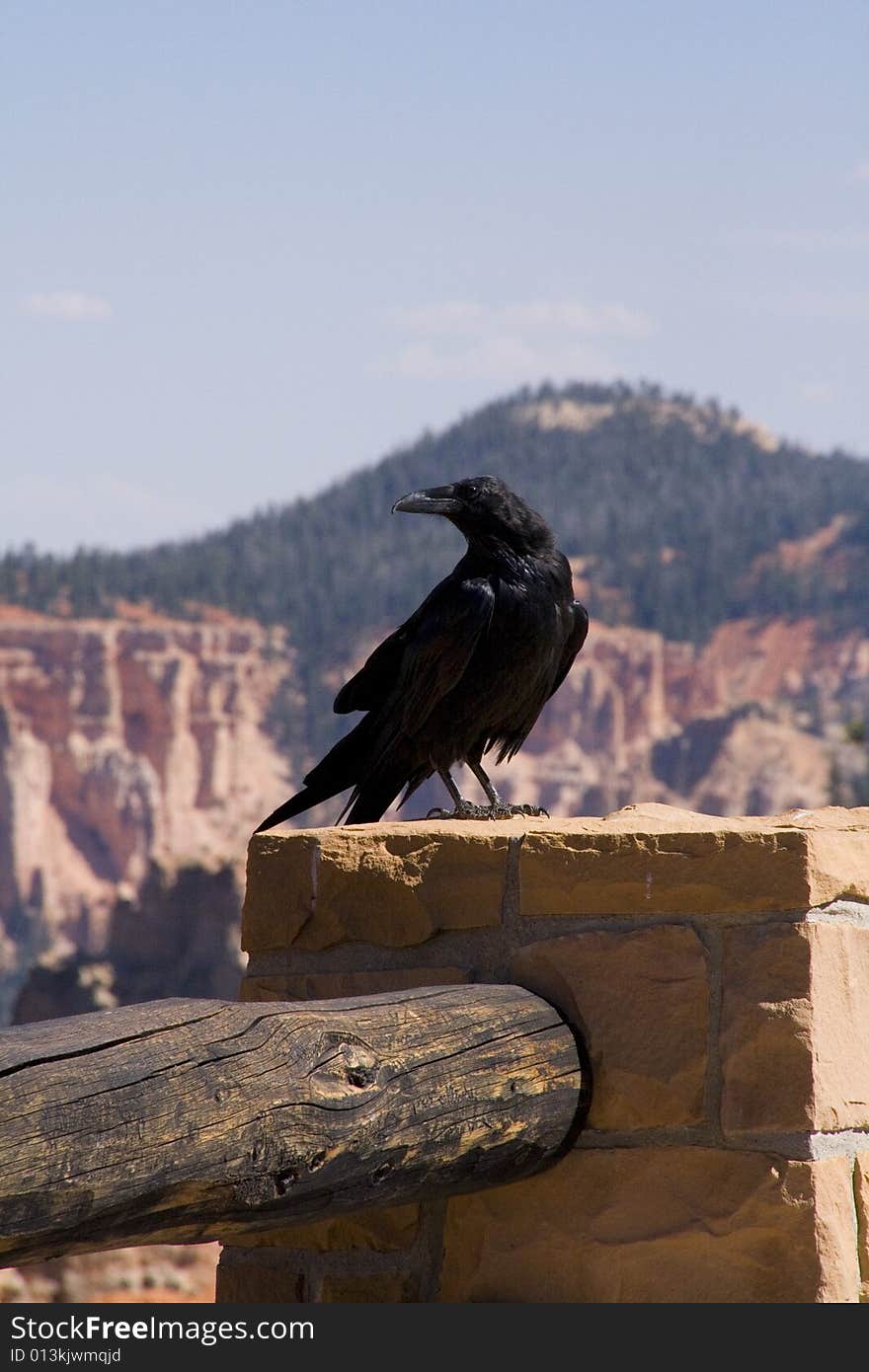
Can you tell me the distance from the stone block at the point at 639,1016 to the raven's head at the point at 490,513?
1424mm

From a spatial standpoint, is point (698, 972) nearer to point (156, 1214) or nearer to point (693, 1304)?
point (693, 1304)

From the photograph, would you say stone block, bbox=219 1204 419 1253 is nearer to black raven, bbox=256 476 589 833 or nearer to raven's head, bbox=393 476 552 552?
black raven, bbox=256 476 589 833

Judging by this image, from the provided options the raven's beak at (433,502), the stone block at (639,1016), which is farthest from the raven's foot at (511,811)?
the stone block at (639,1016)

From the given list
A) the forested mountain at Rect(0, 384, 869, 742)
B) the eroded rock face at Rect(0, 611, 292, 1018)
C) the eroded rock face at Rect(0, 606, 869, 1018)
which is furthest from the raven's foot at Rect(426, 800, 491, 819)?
the forested mountain at Rect(0, 384, 869, 742)

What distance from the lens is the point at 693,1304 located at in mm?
2104

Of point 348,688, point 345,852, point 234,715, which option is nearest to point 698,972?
point 345,852

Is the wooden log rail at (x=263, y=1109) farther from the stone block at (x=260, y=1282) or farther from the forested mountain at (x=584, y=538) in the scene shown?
the forested mountain at (x=584, y=538)

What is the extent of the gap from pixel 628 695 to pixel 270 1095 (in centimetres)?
6739

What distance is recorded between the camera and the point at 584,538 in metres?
76.4

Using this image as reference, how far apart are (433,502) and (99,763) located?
60636 millimetres

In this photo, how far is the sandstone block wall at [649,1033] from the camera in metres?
2.10

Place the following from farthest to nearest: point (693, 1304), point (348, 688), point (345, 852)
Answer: point (348, 688) < point (345, 852) < point (693, 1304)

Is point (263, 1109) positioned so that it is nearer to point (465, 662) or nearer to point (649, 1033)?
point (649, 1033)

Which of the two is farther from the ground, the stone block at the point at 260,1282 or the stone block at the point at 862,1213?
the stone block at the point at 862,1213
